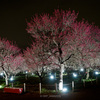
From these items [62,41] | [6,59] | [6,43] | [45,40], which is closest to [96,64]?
[62,41]

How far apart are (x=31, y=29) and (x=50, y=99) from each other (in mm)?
8322

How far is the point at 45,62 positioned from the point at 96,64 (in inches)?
380

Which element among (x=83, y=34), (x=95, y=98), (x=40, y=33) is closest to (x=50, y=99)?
(x=95, y=98)

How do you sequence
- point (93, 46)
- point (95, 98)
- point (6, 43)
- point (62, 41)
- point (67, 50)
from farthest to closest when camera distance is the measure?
point (6, 43), point (93, 46), point (67, 50), point (62, 41), point (95, 98)

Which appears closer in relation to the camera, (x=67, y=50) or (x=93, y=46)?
(x=67, y=50)

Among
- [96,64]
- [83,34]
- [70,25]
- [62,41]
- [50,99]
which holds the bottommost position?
[50,99]

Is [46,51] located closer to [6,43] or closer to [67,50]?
[67,50]

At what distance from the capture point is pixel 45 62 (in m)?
14.1

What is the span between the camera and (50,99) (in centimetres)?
919

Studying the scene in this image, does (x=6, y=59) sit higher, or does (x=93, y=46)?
(x=93, y=46)

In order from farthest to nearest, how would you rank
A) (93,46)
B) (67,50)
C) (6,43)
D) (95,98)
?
(6,43)
(93,46)
(67,50)
(95,98)

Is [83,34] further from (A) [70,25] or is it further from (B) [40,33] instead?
(B) [40,33]

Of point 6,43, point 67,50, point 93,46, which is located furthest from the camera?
point 6,43

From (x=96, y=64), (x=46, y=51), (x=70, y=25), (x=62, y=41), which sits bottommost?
(x=96, y=64)
